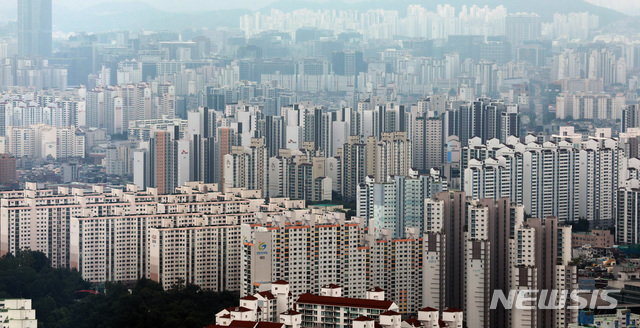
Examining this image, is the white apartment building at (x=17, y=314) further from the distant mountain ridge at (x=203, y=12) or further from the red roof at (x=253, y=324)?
the distant mountain ridge at (x=203, y=12)

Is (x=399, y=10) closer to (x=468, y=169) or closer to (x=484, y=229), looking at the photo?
(x=468, y=169)

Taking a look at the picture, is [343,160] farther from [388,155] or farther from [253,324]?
[253,324]

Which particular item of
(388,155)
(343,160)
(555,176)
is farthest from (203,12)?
(555,176)

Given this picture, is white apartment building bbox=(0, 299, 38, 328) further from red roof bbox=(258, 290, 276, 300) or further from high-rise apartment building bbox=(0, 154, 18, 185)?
high-rise apartment building bbox=(0, 154, 18, 185)

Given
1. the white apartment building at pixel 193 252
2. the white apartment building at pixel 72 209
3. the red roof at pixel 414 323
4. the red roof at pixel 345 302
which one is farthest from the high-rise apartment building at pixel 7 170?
the red roof at pixel 414 323

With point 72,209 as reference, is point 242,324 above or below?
below

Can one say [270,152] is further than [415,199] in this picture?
Yes

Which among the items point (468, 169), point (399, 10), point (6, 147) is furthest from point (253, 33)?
point (468, 169)
